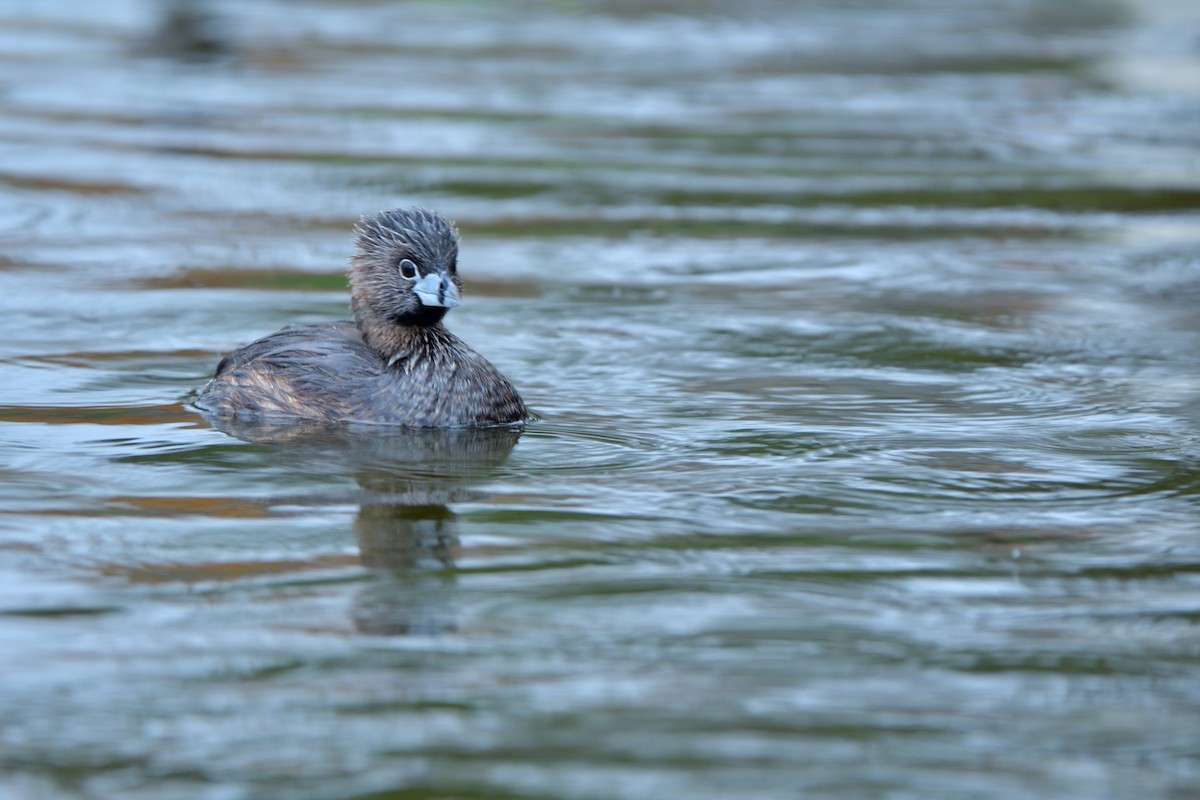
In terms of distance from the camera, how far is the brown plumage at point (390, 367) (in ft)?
26.4

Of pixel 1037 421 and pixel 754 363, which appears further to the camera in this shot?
pixel 754 363

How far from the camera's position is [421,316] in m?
8.13

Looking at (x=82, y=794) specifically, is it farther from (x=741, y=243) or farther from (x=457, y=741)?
(x=741, y=243)

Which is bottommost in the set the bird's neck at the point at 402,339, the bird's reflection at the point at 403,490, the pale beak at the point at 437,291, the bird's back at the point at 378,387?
the bird's reflection at the point at 403,490

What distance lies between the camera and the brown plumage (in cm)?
805

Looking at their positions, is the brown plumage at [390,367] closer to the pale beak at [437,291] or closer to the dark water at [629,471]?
the pale beak at [437,291]

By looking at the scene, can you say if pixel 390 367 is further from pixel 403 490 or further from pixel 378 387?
pixel 403 490

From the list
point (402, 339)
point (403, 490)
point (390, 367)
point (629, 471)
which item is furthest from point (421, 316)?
point (629, 471)

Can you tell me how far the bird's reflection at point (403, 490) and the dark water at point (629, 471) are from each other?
3cm

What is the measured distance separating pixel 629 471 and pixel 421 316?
127 centimetres

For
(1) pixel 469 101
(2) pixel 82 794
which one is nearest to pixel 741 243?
(1) pixel 469 101

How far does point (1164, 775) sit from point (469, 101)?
13265 mm

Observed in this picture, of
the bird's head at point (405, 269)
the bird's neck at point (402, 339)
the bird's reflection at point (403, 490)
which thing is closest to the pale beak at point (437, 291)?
the bird's head at point (405, 269)

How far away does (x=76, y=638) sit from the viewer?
5738 mm
